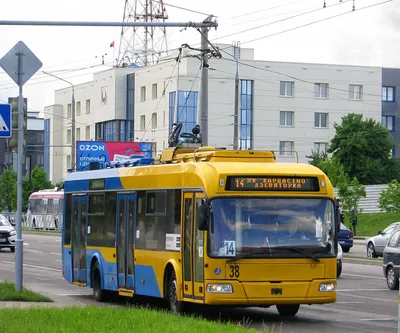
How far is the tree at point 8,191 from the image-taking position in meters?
99.1

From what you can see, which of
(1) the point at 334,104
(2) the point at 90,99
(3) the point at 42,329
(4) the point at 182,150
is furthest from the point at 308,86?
(3) the point at 42,329

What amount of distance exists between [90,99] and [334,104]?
24.2 metres

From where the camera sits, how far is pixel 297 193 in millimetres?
16562

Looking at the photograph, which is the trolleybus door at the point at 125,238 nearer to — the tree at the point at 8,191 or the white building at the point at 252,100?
the white building at the point at 252,100

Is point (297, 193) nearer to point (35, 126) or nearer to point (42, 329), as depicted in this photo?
point (42, 329)

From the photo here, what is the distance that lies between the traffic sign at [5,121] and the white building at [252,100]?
65661 millimetres

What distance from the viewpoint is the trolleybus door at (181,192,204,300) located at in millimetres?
16203

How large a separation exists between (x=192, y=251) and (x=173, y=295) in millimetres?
1082

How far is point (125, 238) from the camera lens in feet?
65.0

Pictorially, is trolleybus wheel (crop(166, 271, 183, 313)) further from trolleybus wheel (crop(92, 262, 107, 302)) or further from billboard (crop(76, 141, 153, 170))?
billboard (crop(76, 141, 153, 170))

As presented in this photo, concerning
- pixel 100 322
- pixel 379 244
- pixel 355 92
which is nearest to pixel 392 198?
pixel 379 244

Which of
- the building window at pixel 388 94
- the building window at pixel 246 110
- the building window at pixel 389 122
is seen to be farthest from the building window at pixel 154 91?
the building window at pixel 389 122

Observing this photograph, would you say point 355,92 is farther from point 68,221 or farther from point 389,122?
point 68,221

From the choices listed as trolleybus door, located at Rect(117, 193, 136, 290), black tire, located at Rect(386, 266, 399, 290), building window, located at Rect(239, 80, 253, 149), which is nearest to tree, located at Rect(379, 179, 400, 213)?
building window, located at Rect(239, 80, 253, 149)
